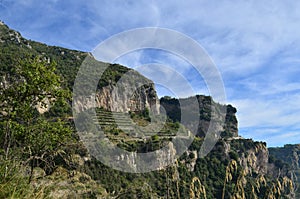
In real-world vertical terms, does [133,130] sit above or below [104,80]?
below

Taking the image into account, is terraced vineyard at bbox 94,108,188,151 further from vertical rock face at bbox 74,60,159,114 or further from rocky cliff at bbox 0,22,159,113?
rocky cliff at bbox 0,22,159,113

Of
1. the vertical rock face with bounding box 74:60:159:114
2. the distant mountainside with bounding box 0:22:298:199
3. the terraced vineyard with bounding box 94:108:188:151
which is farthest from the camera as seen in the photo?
the vertical rock face with bounding box 74:60:159:114

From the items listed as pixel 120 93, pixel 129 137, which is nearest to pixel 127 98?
pixel 120 93

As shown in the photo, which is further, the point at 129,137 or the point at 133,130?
the point at 133,130

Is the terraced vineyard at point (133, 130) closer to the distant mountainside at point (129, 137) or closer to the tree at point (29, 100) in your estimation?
the distant mountainside at point (129, 137)

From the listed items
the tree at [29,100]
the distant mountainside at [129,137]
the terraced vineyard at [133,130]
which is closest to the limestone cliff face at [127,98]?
the distant mountainside at [129,137]

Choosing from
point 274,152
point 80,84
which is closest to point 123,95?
point 80,84

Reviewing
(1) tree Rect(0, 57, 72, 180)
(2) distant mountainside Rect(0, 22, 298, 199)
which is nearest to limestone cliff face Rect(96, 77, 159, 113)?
(2) distant mountainside Rect(0, 22, 298, 199)

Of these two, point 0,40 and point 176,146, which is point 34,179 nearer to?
point 176,146

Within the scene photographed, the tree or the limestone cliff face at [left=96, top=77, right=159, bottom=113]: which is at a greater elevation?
the limestone cliff face at [left=96, top=77, right=159, bottom=113]

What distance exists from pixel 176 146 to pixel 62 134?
67.1 m

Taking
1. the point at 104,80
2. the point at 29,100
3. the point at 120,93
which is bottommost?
the point at 29,100

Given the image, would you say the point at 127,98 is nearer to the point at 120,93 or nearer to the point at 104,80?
the point at 120,93

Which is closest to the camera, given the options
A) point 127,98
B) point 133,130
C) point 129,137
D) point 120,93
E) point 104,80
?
point 129,137
